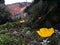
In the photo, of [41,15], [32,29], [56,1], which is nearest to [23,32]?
[32,29]

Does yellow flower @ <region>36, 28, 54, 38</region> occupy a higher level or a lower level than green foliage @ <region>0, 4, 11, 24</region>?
higher

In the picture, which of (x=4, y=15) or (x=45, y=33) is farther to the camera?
(x=4, y=15)

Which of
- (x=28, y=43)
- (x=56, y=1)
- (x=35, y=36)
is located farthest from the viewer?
(x=56, y=1)

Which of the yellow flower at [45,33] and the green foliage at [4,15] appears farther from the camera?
the green foliage at [4,15]

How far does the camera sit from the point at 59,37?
3.21 m

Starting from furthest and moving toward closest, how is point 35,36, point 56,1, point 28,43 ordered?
point 56,1, point 35,36, point 28,43

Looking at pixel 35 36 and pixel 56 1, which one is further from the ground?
pixel 56 1

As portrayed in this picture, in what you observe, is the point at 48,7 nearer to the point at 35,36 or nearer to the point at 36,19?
the point at 36,19

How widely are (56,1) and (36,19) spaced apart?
1.41ft

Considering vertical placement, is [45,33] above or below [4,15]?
above

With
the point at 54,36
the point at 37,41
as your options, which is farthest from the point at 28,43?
the point at 54,36

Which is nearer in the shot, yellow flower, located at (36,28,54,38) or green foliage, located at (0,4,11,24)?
yellow flower, located at (36,28,54,38)

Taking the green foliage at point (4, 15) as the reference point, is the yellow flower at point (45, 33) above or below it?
above

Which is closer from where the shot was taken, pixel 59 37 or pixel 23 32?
pixel 59 37
